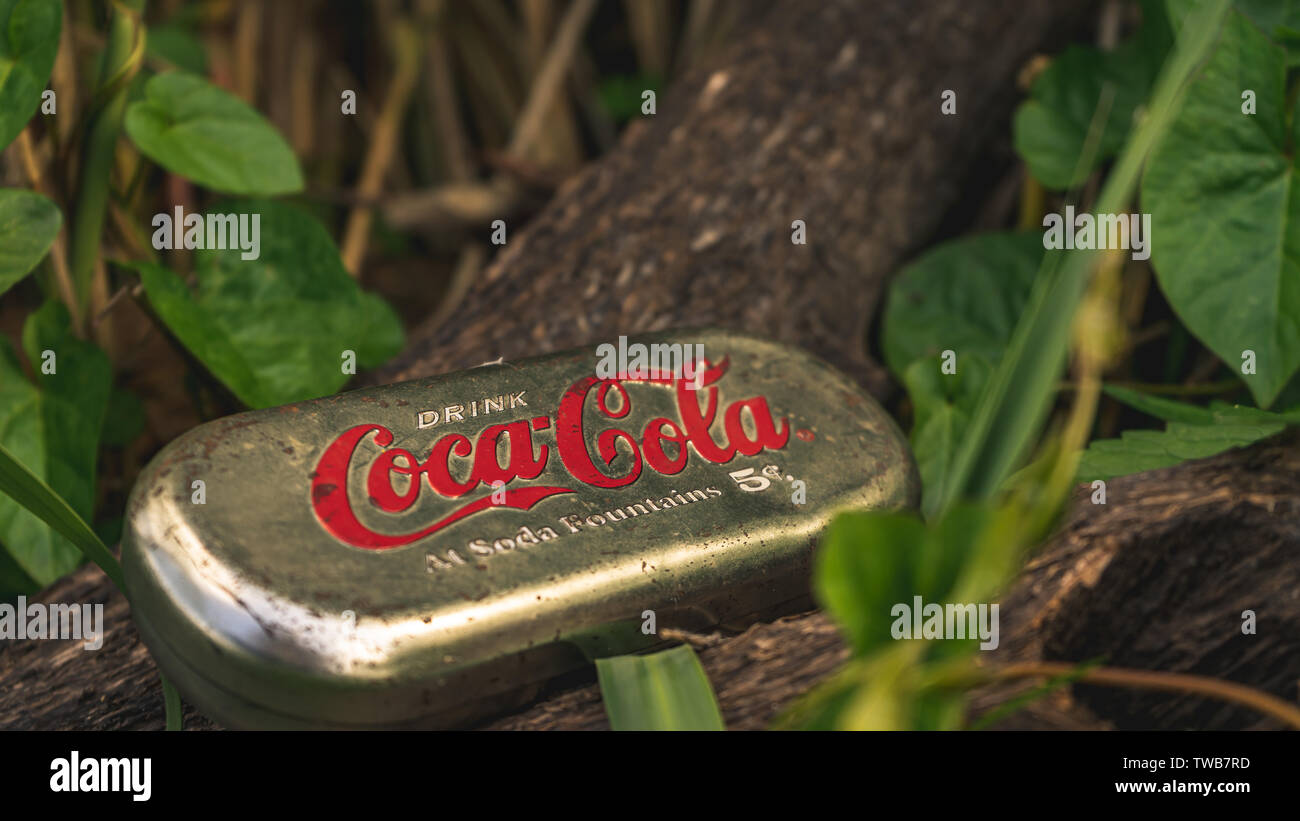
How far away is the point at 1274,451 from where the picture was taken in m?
0.98

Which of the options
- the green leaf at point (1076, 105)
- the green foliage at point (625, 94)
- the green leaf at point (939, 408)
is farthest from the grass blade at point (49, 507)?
the green foliage at point (625, 94)

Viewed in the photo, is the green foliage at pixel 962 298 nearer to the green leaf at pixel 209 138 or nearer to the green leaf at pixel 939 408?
the green leaf at pixel 939 408

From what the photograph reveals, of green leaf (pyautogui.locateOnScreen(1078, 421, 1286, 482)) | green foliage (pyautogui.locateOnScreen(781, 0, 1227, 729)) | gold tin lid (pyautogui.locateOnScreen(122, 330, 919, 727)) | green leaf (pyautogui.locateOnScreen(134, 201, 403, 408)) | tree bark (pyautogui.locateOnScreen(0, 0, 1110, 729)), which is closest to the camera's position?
green foliage (pyautogui.locateOnScreen(781, 0, 1227, 729))

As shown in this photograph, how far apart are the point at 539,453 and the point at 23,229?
1.59 feet

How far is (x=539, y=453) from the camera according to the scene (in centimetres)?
81

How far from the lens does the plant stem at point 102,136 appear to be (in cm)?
100

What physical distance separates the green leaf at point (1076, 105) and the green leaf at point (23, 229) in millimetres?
1044

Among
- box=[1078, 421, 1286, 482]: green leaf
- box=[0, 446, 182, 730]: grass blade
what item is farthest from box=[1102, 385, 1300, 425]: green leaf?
box=[0, 446, 182, 730]: grass blade

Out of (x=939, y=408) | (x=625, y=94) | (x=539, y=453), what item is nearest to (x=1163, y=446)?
(x=939, y=408)
